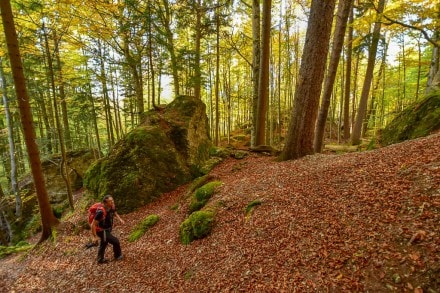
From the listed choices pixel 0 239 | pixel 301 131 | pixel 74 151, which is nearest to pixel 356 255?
pixel 301 131

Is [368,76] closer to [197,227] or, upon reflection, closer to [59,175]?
[197,227]

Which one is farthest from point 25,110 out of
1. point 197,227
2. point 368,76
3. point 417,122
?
point 368,76

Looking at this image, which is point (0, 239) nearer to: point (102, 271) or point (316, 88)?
point (102, 271)

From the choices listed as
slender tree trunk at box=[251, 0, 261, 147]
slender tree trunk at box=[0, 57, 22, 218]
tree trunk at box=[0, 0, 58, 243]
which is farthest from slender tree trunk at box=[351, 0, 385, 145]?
slender tree trunk at box=[0, 57, 22, 218]

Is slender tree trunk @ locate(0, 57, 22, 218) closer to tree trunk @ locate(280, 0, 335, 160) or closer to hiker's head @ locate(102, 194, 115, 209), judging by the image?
hiker's head @ locate(102, 194, 115, 209)

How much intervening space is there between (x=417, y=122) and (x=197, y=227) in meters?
6.72

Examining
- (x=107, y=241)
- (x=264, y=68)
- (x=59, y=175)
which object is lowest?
(x=59, y=175)

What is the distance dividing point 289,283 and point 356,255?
3.04 feet

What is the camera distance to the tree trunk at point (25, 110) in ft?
22.0

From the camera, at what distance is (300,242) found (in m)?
3.69

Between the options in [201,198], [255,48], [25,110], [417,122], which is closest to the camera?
[417,122]

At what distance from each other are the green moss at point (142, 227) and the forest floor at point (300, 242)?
0.21 meters

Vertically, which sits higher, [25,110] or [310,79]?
[310,79]

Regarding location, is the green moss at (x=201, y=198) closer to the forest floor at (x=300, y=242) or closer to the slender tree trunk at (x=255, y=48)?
the forest floor at (x=300, y=242)
